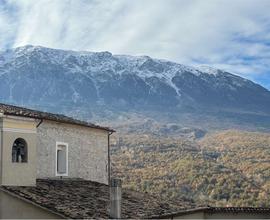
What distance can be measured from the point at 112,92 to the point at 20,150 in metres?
150

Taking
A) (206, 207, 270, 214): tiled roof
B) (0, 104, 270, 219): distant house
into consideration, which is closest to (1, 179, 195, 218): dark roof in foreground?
(0, 104, 270, 219): distant house

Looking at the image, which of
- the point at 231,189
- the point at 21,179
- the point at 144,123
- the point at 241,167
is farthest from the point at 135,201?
the point at 144,123

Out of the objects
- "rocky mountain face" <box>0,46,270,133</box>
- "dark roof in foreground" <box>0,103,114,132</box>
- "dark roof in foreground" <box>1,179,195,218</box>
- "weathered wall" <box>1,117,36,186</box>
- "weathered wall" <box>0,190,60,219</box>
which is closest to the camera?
"weathered wall" <box>0,190,60,219</box>

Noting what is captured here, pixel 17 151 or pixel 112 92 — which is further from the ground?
pixel 112 92

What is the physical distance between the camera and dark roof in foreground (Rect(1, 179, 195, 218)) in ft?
64.6

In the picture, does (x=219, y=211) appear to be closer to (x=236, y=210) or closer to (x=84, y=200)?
(x=236, y=210)

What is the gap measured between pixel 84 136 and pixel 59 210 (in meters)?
9.86

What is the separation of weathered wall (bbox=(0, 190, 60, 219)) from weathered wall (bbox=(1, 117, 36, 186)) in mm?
740

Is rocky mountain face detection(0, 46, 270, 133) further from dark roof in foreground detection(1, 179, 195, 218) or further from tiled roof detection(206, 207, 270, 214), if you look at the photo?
dark roof in foreground detection(1, 179, 195, 218)

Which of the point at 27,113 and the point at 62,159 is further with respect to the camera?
the point at 62,159

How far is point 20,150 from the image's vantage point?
2194 cm

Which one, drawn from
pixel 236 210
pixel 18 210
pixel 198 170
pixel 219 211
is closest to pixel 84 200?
pixel 18 210

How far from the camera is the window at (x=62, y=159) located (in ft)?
87.8

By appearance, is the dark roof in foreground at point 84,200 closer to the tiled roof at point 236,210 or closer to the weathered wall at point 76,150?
the weathered wall at point 76,150
